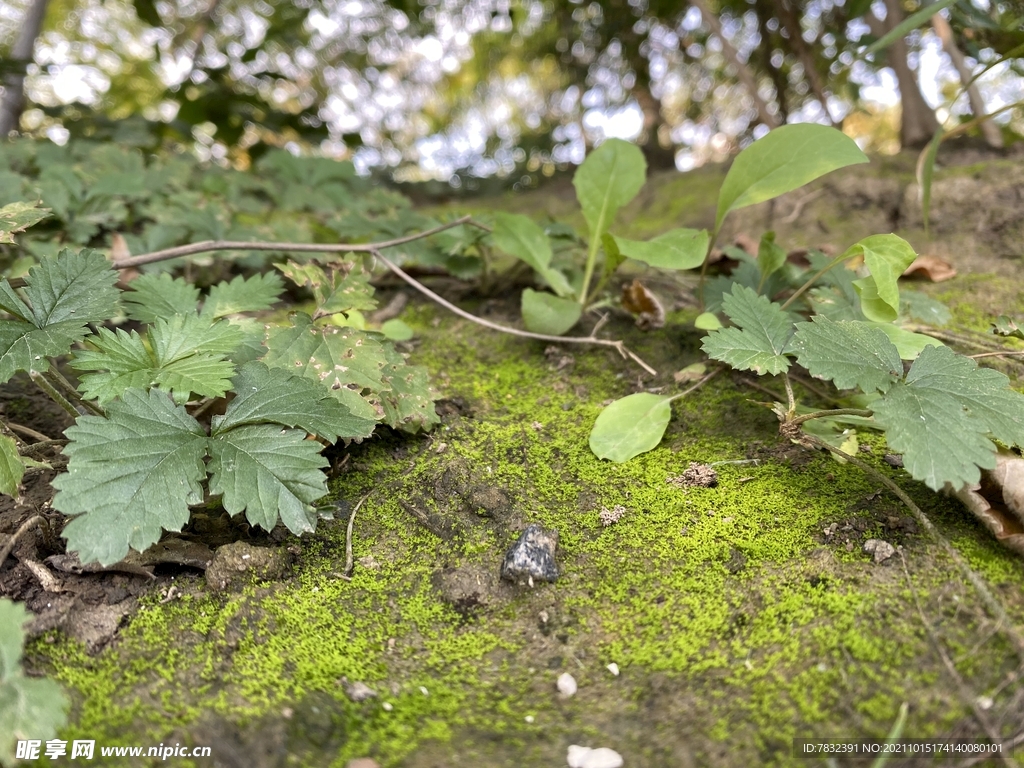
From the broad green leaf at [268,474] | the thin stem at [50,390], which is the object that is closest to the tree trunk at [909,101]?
the broad green leaf at [268,474]

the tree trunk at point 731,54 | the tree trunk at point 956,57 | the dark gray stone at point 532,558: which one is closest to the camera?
the dark gray stone at point 532,558

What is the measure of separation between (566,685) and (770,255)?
131 cm

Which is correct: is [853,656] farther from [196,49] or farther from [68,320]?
[196,49]

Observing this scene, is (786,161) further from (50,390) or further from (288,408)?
(50,390)

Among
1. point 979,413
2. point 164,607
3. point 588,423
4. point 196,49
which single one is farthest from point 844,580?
point 196,49

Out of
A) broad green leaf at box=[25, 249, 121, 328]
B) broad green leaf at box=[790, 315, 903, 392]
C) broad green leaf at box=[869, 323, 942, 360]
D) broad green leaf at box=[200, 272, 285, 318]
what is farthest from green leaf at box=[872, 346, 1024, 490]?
broad green leaf at box=[25, 249, 121, 328]

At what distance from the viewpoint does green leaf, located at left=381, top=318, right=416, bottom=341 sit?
193cm

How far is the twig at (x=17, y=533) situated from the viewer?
1089 mm

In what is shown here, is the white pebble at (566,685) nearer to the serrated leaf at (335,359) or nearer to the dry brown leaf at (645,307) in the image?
the serrated leaf at (335,359)

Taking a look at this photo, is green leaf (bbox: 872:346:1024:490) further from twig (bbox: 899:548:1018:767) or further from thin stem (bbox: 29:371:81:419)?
thin stem (bbox: 29:371:81:419)

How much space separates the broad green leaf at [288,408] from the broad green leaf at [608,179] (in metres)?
1.10

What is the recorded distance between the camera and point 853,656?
94 centimetres

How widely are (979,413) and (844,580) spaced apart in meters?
0.40

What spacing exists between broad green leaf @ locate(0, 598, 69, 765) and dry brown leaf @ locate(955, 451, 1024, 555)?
146 centimetres
